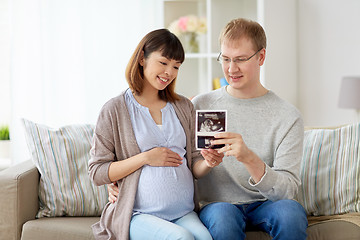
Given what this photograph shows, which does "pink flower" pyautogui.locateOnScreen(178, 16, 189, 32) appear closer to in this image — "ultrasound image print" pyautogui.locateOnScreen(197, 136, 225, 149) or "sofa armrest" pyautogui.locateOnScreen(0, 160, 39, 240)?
"sofa armrest" pyautogui.locateOnScreen(0, 160, 39, 240)

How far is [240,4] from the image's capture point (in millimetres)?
3760

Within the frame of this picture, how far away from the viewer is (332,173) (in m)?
2.28

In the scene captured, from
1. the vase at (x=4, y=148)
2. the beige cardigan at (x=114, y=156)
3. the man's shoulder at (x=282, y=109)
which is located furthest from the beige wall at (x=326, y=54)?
the vase at (x=4, y=148)

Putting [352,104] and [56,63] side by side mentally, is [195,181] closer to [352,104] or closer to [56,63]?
[352,104]

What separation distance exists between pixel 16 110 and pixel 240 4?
A: 1862 millimetres

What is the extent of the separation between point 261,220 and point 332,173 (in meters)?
0.54

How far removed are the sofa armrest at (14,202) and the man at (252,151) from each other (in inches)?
30.9

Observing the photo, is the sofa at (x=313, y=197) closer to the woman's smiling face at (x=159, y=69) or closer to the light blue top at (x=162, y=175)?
the light blue top at (x=162, y=175)

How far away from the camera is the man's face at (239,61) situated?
6.63ft

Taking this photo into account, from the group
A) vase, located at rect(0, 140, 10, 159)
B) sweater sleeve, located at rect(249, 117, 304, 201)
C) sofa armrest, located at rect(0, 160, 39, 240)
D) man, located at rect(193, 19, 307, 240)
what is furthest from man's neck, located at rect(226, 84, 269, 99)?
vase, located at rect(0, 140, 10, 159)

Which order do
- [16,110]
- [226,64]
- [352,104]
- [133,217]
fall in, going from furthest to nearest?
[16,110]
[352,104]
[226,64]
[133,217]

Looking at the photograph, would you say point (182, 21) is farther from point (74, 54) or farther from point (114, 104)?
point (114, 104)

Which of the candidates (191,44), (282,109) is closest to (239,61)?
(282,109)

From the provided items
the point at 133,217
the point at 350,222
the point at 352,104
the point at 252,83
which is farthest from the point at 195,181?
the point at 352,104
